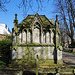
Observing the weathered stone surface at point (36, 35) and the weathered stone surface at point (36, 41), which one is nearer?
the weathered stone surface at point (36, 41)

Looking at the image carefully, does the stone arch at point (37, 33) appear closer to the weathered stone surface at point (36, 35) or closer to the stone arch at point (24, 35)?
the weathered stone surface at point (36, 35)

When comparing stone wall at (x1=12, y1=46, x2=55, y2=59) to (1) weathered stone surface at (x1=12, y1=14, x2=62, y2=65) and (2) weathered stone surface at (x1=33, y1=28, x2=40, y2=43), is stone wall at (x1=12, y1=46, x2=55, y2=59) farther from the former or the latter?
(2) weathered stone surface at (x1=33, y1=28, x2=40, y2=43)

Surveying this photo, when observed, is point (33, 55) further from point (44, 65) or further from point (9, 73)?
point (9, 73)

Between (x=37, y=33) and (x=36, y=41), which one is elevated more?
(x=37, y=33)

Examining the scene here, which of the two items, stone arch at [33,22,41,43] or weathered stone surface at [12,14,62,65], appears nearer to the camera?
weathered stone surface at [12,14,62,65]

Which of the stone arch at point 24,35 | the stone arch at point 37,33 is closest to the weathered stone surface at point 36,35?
the stone arch at point 37,33

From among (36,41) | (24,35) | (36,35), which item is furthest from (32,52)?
(24,35)

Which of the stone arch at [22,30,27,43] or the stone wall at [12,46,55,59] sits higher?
the stone arch at [22,30,27,43]

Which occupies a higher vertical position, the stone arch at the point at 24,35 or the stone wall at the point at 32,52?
the stone arch at the point at 24,35

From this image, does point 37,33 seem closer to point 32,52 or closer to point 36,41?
point 36,41

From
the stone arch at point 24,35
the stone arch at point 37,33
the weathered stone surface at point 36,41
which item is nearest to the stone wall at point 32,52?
the weathered stone surface at point 36,41

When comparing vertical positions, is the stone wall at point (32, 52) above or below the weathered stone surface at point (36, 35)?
below

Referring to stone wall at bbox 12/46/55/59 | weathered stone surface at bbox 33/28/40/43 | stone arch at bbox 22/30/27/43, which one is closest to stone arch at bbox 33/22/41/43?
weathered stone surface at bbox 33/28/40/43

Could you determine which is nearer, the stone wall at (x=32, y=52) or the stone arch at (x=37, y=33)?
the stone wall at (x=32, y=52)
